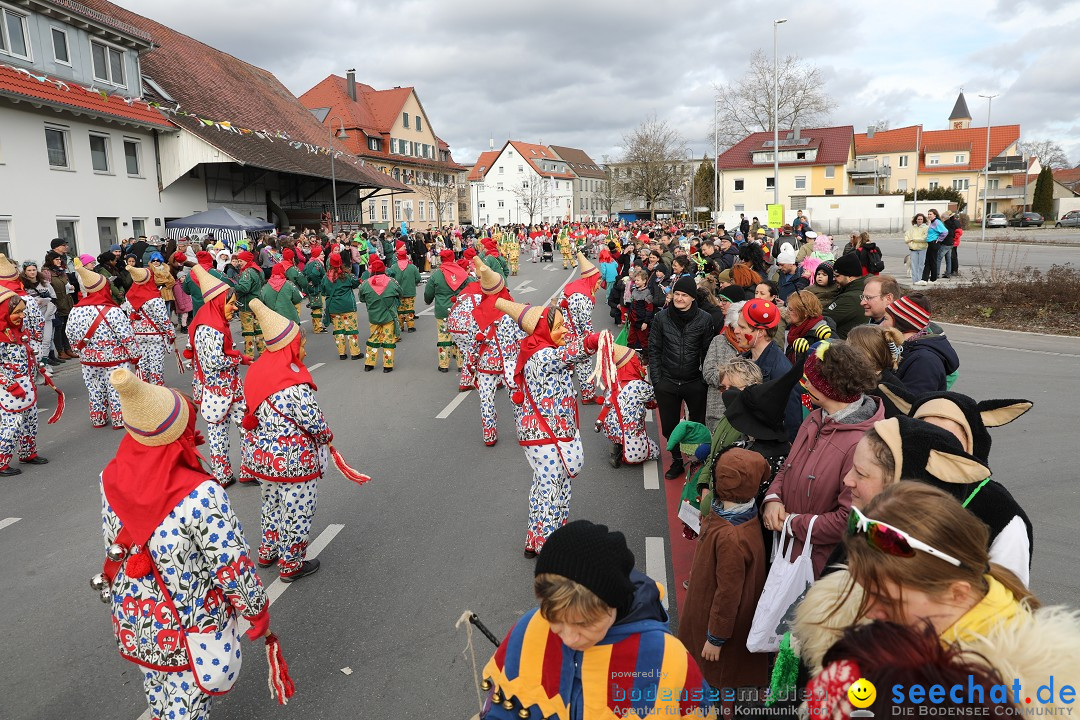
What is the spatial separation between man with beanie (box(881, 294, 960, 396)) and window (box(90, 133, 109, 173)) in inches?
984

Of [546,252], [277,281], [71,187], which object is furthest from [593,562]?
[546,252]

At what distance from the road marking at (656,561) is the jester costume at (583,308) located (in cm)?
328

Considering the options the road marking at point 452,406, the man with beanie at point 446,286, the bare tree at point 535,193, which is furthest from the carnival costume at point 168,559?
the bare tree at point 535,193

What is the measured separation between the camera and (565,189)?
106750 millimetres

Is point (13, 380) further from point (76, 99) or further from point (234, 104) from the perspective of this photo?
point (234, 104)

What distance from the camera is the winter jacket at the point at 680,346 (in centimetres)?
655

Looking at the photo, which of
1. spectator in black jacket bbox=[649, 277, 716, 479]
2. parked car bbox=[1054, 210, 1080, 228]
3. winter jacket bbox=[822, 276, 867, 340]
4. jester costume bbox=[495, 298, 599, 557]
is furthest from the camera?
parked car bbox=[1054, 210, 1080, 228]

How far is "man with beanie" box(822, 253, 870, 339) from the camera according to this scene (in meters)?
7.31

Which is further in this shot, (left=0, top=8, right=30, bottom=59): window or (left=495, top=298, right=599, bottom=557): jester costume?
(left=0, top=8, right=30, bottom=59): window

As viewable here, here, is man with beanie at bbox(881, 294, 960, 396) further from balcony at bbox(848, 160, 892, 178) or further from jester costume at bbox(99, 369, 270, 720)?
balcony at bbox(848, 160, 892, 178)

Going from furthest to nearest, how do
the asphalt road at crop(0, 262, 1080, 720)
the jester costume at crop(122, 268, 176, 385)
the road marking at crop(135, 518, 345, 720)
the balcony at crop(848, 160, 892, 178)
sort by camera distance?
the balcony at crop(848, 160, 892, 178) < the jester costume at crop(122, 268, 176, 385) < the road marking at crop(135, 518, 345, 720) < the asphalt road at crop(0, 262, 1080, 720)

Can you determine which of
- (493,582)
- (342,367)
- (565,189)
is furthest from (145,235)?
(565,189)

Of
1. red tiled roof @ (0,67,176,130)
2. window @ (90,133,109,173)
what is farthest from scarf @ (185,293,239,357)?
window @ (90,133,109,173)

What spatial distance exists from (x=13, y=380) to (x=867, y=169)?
87.5 meters
